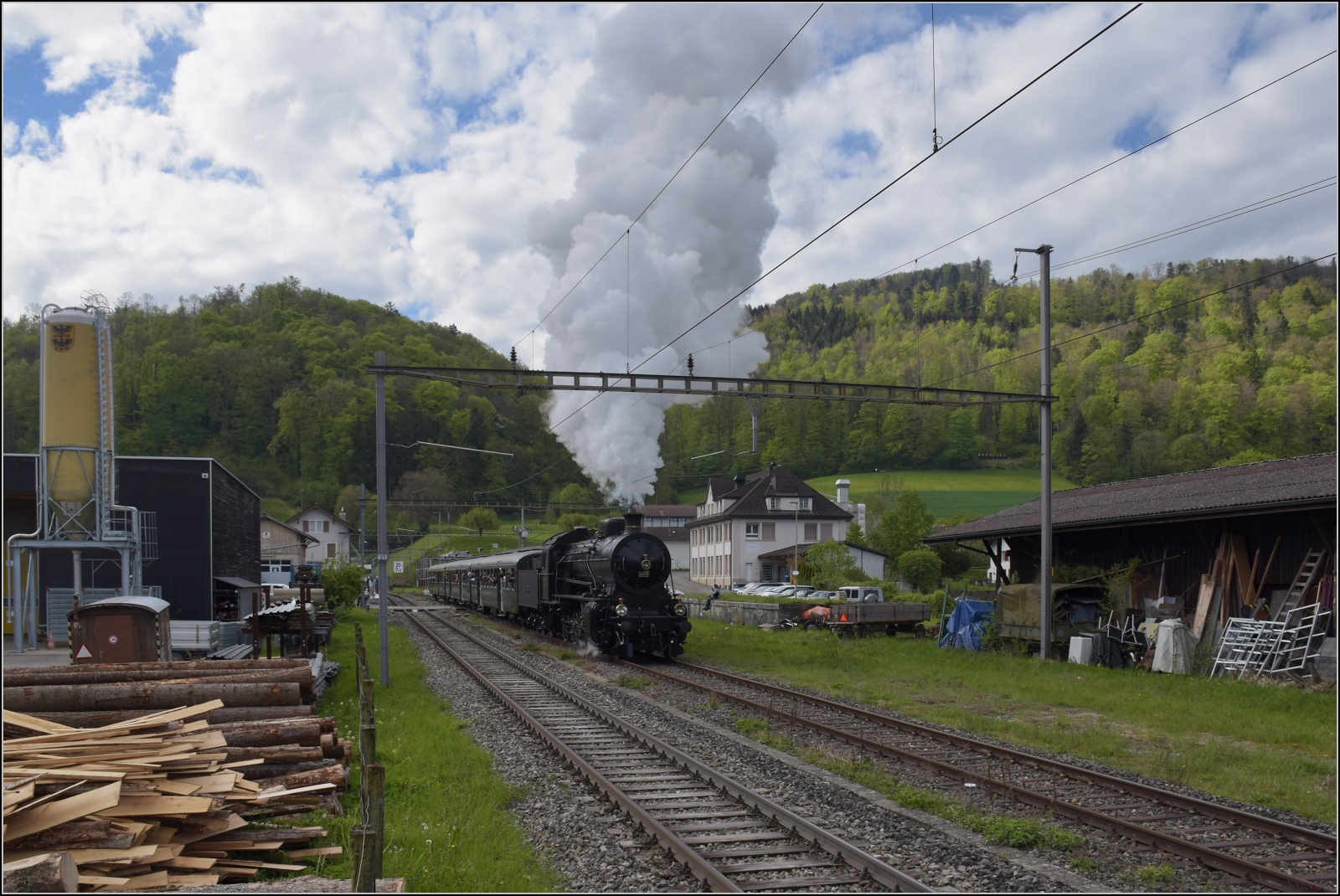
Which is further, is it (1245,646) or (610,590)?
(610,590)

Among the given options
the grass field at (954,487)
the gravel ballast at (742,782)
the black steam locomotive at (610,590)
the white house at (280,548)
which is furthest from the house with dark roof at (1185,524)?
the white house at (280,548)

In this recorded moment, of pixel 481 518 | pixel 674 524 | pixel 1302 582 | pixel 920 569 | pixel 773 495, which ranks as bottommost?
Result: pixel 920 569

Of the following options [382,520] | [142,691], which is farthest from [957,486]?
[142,691]

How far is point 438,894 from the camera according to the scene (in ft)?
21.1

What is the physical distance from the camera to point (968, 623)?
2511 cm

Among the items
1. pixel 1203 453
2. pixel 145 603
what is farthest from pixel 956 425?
pixel 145 603

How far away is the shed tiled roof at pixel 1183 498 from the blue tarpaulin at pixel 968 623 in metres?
2.32

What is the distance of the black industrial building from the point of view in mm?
24844

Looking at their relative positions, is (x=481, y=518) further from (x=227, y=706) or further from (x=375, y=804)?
(x=375, y=804)

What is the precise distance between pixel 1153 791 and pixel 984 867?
310 cm

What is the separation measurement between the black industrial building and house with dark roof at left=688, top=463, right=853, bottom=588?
126 feet

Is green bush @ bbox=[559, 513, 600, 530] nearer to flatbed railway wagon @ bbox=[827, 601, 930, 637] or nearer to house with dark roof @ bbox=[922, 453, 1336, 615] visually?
flatbed railway wagon @ bbox=[827, 601, 930, 637]

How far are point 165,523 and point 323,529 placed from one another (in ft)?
195

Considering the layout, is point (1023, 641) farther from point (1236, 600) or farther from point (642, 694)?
point (642, 694)
